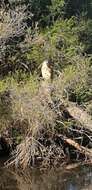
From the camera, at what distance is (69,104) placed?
17.1 metres

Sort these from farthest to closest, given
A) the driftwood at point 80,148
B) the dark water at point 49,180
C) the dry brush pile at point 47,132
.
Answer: the driftwood at point 80,148, the dry brush pile at point 47,132, the dark water at point 49,180

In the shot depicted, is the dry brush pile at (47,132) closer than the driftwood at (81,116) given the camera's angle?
Yes

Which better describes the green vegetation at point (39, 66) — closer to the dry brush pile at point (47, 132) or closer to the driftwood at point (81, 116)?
the dry brush pile at point (47, 132)

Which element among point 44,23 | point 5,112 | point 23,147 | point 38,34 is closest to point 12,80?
point 5,112

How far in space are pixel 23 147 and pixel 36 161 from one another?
64 cm

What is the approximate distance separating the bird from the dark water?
3.38 meters

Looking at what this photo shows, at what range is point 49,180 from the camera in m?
15.3

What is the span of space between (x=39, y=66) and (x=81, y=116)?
3774 mm

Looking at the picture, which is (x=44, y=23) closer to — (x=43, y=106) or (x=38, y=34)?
(x=38, y=34)

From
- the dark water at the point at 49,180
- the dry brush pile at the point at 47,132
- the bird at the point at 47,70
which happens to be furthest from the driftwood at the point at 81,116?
the bird at the point at 47,70

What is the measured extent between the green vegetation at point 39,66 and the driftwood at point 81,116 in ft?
0.47

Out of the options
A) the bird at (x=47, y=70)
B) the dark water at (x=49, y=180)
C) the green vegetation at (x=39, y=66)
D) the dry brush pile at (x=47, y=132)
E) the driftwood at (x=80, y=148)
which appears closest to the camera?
the dark water at (x=49, y=180)

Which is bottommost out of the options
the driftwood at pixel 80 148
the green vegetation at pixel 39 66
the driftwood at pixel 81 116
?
the driftwood at pixel 80 148

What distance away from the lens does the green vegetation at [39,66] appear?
54.0ft
